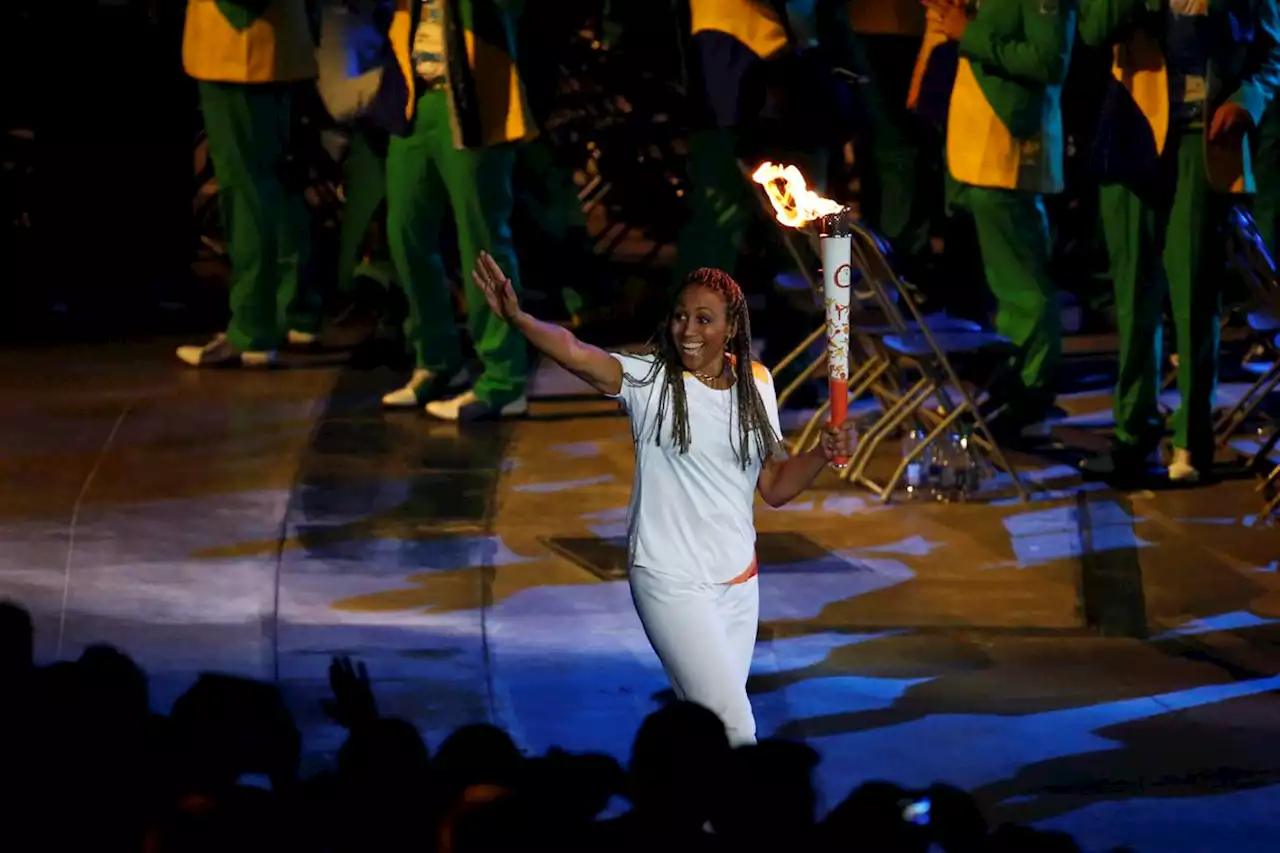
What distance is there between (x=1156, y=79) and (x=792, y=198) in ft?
11.1

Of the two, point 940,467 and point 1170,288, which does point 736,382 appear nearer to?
point 940,467

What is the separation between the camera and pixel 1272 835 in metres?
4.32

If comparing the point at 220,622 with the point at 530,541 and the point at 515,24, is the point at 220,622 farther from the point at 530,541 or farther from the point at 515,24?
the point at 515,24

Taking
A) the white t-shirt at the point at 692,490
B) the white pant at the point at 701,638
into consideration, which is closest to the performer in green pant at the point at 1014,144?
the white t-shirt at the point at 692,490

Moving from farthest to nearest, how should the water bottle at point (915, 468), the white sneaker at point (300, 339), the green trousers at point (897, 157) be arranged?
the white sneaker at point (300, 339) → the green trousers at point (897, 157) → the water bottle at point (915, 468)

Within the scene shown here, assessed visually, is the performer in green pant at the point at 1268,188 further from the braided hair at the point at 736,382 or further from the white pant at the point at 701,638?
the white pant at the point at 701,638

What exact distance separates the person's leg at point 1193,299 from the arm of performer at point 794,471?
3.40 m

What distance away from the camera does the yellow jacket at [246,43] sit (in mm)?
7723

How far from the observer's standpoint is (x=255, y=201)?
26.3 ft

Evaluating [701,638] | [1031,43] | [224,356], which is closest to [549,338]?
[701,638]

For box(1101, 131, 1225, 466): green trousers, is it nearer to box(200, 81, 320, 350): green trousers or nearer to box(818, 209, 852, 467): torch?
box(200, 81, 320, 350): green trousers

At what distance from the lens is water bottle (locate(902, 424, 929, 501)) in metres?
6.94

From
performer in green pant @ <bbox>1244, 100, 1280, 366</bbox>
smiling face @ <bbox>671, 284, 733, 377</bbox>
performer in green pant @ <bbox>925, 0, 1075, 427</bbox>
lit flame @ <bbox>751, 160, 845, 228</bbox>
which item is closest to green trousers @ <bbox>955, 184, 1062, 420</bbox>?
performer in green pant @ <bbox>925, 0, 1075, 427</bbox>

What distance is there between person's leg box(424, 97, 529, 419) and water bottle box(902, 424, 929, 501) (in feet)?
4.91
